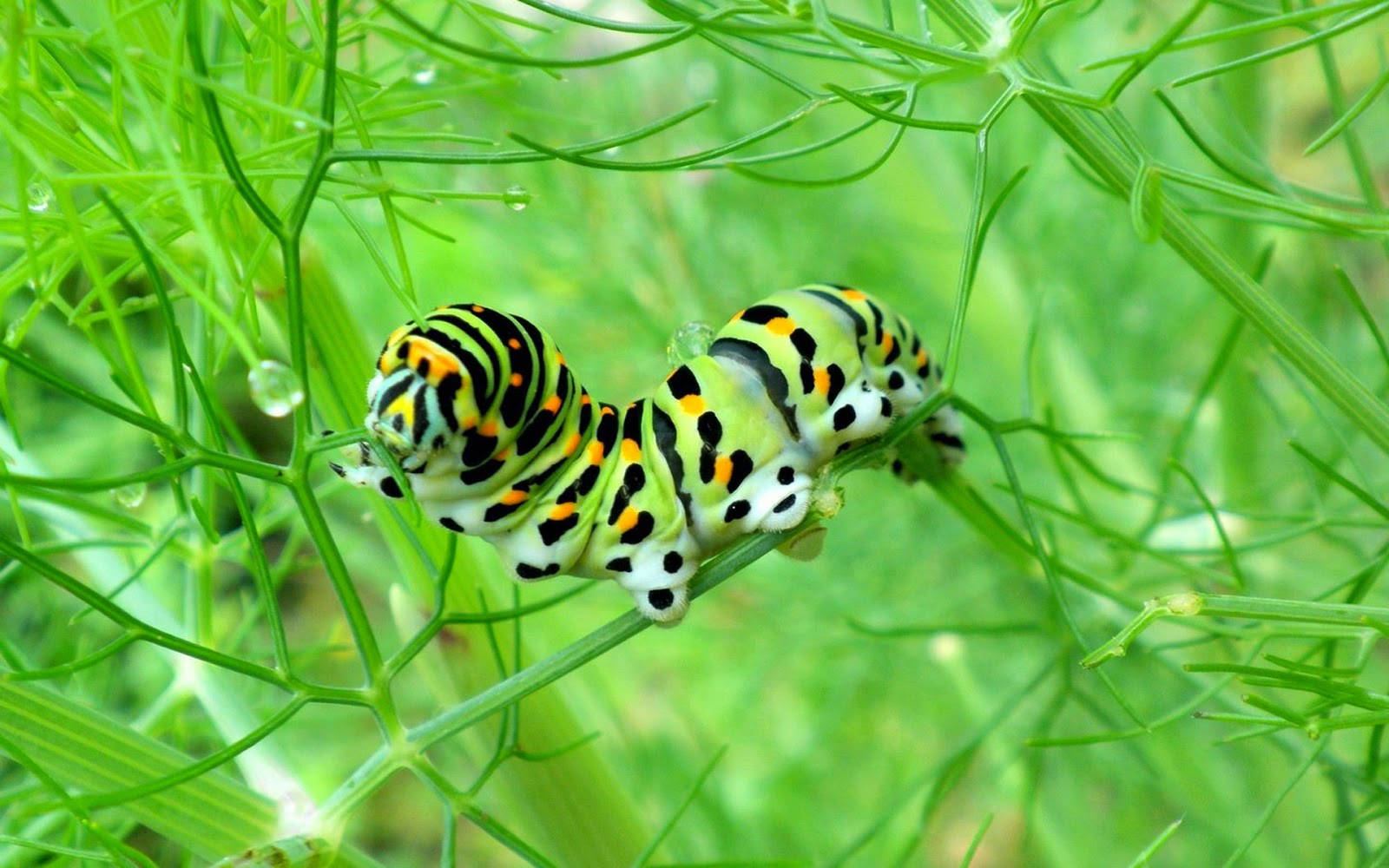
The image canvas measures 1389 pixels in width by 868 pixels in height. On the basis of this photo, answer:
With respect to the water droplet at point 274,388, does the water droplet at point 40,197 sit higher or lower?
higher

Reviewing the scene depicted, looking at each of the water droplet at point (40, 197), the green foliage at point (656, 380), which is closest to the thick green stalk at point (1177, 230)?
the green foliage at point (656, 380)

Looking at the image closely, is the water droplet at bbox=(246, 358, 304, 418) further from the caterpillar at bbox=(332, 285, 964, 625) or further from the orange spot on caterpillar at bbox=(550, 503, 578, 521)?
the orange spot on caterpillar at bbox=(550, 503, 578, 521)

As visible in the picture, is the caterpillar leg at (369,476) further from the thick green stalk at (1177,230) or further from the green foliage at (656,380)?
the thick green stalk at (1177,230)

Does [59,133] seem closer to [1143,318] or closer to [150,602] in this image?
[150,602]

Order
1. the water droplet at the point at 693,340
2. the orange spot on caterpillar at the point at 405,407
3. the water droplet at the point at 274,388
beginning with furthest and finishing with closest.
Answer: the water droplet at the point at 693,340 < the orange spot on caterpillar at the point at 405,407 < the water droplet at the point at 274,388

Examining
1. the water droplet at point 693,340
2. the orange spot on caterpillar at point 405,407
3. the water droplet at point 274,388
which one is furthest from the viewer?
the water droplet at point 693,340

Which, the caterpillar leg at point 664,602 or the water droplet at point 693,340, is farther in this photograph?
the water droplet at point 693,340

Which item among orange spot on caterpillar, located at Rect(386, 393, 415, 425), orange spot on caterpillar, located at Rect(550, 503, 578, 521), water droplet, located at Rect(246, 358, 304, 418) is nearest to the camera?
water droplet, located at Rect(246, 358, 304, 418)

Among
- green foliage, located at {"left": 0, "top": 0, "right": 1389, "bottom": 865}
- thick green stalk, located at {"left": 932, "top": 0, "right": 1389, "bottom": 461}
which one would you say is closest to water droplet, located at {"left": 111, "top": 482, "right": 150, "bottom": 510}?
green foliage, located at {"left": 0, "top": 0, "right": 1389, "bottom": 865}
